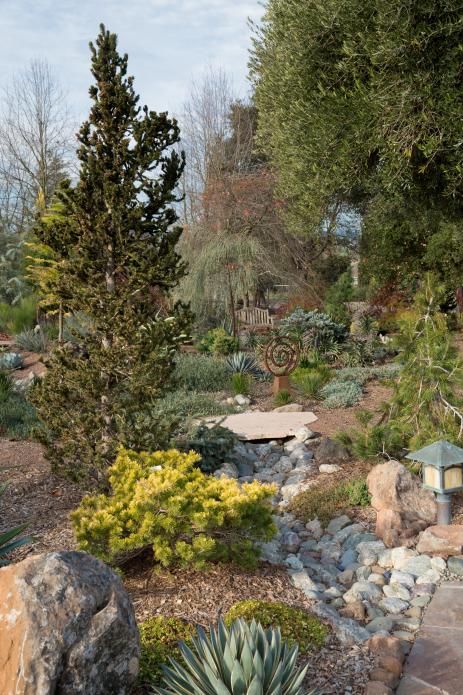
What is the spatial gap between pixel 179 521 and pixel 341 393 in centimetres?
636

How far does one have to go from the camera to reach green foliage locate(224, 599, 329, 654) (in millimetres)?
3260

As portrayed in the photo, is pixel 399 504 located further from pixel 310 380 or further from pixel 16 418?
pixel 16 418

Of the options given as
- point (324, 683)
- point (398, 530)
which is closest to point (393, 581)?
point (398, 530)

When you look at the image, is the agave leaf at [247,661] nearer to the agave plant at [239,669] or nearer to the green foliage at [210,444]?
the agave plant at [239,669]

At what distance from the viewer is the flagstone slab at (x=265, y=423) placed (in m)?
8.11

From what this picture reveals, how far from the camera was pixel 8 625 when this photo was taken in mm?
2357

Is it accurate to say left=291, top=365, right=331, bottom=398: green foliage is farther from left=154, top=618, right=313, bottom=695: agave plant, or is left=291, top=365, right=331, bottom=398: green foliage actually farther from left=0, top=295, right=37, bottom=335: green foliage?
left=0, top=295, right=37, bottom=335: green foliage

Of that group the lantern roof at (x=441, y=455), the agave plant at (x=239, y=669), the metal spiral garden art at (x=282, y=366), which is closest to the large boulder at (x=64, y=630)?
the agave plant at (x=239, y=669)

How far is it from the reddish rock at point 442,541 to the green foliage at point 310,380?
543 cm

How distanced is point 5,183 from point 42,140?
9.27ft

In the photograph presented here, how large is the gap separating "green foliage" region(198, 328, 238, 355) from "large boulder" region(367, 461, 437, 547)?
8185 mm

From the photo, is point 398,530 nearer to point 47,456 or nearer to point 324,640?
point 324,640

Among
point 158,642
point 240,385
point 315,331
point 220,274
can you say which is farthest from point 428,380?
point 220,274

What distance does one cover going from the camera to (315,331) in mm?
13039
